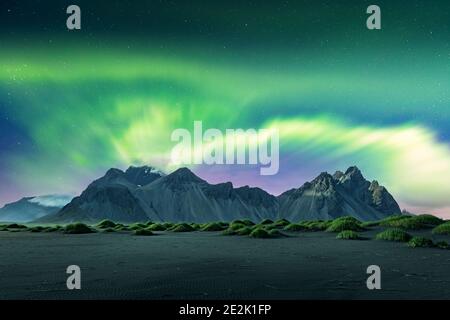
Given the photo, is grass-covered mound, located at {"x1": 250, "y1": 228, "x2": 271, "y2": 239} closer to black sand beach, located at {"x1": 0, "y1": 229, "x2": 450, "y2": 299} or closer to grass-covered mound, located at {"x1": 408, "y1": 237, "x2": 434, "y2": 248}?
grass-covered mound, located at {"x1": 408, "y1": 237, "x2": 434, "y2": 248}

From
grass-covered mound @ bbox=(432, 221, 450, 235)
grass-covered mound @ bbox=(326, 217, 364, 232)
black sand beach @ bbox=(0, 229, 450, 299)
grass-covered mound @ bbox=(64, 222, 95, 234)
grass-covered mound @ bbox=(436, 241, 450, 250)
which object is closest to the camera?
black sand beach @ bbox=(0, 229, 450, 299)

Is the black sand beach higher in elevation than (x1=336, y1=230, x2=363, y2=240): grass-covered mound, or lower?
higher

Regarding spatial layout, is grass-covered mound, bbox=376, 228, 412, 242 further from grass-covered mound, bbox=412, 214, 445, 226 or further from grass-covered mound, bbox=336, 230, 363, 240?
grass-covered mound, bbox=412, 214, 445, 226

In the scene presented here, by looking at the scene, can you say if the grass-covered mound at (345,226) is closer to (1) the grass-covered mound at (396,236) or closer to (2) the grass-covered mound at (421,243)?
(1) the grass-covered mound at (396,236)

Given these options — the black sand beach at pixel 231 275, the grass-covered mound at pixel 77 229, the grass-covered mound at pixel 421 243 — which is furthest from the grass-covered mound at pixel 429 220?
the grass-covered mound at pixel 77 229

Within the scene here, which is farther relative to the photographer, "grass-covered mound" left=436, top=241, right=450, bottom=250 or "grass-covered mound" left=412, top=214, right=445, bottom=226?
"grass-covered mound" left=412, top=214, right=445, bottom=226

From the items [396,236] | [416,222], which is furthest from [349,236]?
[416,222]

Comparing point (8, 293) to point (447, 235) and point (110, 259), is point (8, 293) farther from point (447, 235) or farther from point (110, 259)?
point (447, 235)

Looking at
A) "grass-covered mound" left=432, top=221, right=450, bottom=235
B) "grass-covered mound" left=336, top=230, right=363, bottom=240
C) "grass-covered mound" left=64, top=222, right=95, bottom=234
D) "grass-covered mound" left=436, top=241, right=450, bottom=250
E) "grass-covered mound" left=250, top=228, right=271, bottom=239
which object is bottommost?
"grass-covered mound" left=64, top=222, right=95, bottom=234

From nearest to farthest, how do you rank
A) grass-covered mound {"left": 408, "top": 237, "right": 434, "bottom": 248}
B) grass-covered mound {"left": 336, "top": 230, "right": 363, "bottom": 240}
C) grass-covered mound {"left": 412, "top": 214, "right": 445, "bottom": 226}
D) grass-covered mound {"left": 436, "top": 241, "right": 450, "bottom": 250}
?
grass-covered mound {"left": 436, "top": 241, "right": 450, "bottom": 250}
grass-covered mound {"left": 408, "top": 237, "right": 434, "bottom": 248}
grass-covered mound {"left": 336, "top": 230, "right": 363, "bottom": 240}
grass-covered mound {"left": 412, "top": 214, "right": 445, "bottom": 226}

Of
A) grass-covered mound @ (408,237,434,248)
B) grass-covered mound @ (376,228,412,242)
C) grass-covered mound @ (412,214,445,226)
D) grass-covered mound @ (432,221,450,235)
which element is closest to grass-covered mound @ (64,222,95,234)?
grass-covered mound @ (376,228,412,242)

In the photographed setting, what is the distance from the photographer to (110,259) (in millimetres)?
19266

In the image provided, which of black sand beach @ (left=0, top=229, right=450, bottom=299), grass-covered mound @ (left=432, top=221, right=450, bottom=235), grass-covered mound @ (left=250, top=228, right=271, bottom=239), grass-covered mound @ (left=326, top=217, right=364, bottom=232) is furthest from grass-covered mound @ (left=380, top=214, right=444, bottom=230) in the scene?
black sand beach @ (left=0, top=229, right=450, bottom=299)

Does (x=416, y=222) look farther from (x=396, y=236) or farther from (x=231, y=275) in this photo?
(x=231, y=275)
